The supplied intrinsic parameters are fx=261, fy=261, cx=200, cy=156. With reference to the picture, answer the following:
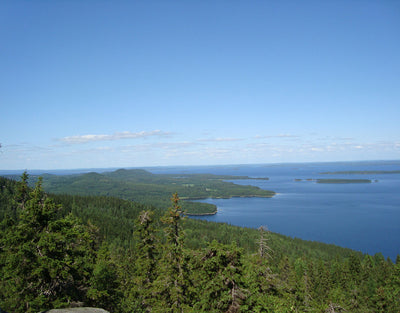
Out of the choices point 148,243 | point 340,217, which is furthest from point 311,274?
point 340,217

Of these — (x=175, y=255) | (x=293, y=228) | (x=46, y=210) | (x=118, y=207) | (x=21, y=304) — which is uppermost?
(x=46, y=210)

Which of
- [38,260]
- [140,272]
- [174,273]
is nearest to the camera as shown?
[38,260]

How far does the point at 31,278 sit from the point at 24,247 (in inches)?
87.4

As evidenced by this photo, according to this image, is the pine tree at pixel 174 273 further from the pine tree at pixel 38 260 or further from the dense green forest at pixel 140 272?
the pine tree at pixel 38 260

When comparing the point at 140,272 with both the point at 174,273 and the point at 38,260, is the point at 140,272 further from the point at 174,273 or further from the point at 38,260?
the point at 38,260

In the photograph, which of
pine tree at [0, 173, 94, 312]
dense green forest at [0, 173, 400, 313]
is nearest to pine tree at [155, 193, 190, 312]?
dense green forest at [0, 173, 400, 313]

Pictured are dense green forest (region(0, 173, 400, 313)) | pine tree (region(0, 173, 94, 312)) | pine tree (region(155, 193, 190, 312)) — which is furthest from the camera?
pine tree (region(155, 193, 190, 312))

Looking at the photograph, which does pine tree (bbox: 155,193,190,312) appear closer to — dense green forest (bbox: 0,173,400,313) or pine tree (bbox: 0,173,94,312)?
dense green forest (bbox: 0,173,400,313)

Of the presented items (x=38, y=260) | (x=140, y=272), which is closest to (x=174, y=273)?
(x=140, y=272)

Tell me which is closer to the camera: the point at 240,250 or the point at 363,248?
the point at 240,250

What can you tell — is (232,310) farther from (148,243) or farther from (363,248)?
(363,248)

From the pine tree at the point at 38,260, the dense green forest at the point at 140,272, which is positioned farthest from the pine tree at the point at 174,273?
the pine tree at the point at 38,260

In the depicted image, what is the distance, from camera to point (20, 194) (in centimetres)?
2297

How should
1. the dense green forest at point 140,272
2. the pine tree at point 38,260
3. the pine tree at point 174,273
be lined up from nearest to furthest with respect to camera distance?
the dense green forest at point 140,272 → the pine tree at point 38,260 → the pine tree at point 174,273
